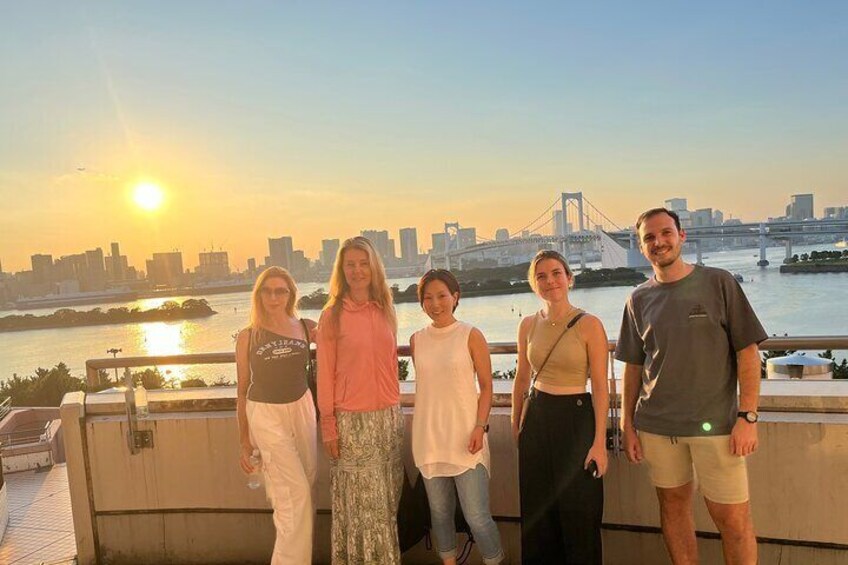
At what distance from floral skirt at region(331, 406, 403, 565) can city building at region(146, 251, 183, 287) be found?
6716 centimetres

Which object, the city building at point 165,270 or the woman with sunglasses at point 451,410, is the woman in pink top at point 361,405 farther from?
the city building at point 165,270

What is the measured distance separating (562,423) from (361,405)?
0.77 meters

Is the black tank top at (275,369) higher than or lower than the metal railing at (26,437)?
higher

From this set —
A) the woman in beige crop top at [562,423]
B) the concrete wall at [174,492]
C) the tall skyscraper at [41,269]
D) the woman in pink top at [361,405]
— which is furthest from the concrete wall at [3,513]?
the tall skyscraper at [41,269]

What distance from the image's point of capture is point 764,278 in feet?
169

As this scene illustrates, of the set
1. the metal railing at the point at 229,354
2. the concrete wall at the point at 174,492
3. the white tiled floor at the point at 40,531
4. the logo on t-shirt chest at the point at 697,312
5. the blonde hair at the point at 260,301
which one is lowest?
the white tiled floor at the point at 40,531

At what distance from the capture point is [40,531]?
418 centimetres

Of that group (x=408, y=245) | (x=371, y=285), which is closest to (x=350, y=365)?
(x=371, y=285)

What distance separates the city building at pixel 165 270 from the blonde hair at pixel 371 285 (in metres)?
67.1

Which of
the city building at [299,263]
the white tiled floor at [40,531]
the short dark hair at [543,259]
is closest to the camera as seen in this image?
the short dark hair at [543,259]

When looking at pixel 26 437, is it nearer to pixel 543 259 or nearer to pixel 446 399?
pixel 446 399

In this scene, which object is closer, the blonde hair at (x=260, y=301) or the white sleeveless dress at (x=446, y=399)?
the white sleeveless dress at (x=446, y=399)

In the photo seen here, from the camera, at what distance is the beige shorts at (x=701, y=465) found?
2.02 metres

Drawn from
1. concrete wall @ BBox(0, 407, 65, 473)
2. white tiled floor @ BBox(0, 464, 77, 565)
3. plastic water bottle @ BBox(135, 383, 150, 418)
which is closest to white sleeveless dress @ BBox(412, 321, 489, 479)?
plastic water bottle @ BBox(135, 383, 150, 418)
